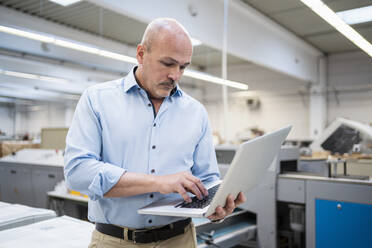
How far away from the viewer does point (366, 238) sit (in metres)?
2.09

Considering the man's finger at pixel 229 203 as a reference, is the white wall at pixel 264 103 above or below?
above

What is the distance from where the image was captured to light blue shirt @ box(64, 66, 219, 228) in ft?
2.73

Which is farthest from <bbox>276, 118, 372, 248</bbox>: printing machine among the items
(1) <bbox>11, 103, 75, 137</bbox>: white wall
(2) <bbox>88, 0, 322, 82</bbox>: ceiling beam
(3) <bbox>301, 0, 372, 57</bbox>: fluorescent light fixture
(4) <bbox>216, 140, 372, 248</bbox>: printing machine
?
(1) <bbox>11, 103, 75, 137</bbox>: white wall

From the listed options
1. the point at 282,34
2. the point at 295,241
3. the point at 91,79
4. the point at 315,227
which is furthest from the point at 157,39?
the point at 91,79

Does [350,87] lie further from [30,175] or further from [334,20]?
[30,175]

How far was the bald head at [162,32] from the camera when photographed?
0.92m

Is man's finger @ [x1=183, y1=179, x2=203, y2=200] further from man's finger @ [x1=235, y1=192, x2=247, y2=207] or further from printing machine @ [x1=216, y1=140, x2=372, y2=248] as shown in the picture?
printing machine @ [x1=216, y1=140, x2=372, y2=248]

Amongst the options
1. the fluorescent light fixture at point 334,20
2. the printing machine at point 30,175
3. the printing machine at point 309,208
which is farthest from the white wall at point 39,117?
the printing machine at point 309,208

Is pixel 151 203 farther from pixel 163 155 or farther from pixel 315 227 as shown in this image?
pixel 315 227

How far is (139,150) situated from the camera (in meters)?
0.94

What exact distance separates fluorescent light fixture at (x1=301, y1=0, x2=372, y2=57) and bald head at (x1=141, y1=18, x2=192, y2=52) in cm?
175

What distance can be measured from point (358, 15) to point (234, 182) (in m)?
5.48

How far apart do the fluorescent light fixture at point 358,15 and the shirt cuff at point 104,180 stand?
517 cm

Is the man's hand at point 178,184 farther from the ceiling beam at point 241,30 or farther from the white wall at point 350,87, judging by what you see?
the white wall at point 350,87
